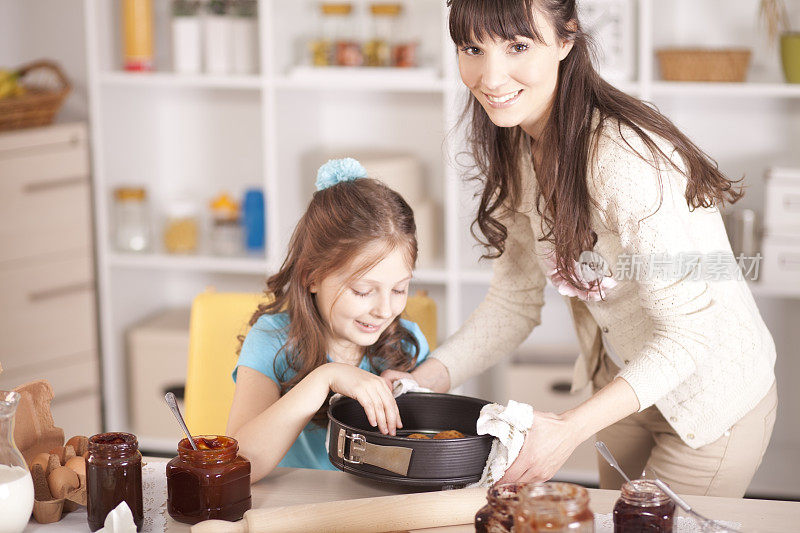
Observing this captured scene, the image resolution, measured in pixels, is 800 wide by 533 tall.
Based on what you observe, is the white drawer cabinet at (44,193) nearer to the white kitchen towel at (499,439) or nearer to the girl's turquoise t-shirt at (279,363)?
the girl's turquoise t-shirt at (279,363)

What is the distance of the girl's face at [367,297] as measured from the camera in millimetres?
1535

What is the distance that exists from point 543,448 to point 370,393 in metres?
0.25

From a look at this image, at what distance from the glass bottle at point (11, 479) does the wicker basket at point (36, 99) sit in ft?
6.20

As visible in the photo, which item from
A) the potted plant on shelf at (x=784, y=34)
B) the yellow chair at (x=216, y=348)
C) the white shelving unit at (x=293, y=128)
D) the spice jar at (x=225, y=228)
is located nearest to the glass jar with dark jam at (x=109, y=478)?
the yellow chair at (x=216, y=348)

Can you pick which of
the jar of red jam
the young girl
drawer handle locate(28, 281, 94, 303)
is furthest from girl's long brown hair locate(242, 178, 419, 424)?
drawer handle locate(28, 281, 94, 303)

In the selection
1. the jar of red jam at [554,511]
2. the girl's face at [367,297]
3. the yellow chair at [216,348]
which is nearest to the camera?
the jar of red jam at [554,511]

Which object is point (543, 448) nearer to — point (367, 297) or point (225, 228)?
point (367, 297)

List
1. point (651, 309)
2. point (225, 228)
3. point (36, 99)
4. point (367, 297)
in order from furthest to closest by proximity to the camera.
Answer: point (225, 228) → point (36, 99) → point (367, 297) → point (651, 309)

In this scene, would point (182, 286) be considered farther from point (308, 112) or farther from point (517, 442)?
point (517, 442)

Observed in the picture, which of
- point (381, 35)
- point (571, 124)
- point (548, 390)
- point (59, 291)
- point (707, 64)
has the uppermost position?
point (381, 35)

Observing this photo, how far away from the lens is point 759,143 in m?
2.93

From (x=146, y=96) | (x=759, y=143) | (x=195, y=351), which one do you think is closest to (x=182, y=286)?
(x=146, y=96)

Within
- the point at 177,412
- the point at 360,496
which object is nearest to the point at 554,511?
the point at 360,496

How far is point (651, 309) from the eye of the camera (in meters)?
1.43
